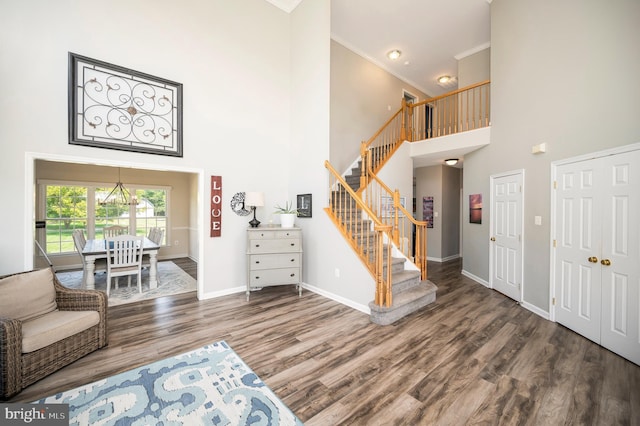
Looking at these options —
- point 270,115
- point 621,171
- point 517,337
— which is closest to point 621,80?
point 621,171

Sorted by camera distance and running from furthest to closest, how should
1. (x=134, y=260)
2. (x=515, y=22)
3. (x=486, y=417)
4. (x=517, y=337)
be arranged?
(x=134, y=260)
(x=515, y=22)
(x=517, y=337)
(x=486, y=417)

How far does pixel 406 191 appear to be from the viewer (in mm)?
6164

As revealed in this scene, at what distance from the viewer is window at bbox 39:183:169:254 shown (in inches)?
251

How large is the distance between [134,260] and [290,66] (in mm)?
4665

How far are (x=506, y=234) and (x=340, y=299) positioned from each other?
3.14 metres

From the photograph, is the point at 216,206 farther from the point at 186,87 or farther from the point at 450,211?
the point at 450,211

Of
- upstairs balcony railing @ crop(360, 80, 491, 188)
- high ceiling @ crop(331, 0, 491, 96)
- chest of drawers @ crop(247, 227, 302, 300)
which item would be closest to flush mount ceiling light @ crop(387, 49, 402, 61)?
high ceiling @ crop(331, 0, 491, 96)

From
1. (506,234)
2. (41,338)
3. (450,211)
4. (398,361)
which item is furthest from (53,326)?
(450,211)

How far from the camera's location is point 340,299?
4066 millimetres

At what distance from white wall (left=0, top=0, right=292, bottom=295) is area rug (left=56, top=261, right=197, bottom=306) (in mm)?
1050

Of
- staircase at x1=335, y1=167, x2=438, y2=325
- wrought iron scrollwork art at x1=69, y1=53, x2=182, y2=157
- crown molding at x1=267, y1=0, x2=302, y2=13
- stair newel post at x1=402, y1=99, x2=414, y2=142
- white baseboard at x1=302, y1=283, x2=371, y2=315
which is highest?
crown molding at x1=267, y1=0, x2=302, y2=13

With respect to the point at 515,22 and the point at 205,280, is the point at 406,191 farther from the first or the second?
the point at 205,280

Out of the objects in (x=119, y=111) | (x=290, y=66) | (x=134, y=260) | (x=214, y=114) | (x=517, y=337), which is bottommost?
(x=517, y=337)

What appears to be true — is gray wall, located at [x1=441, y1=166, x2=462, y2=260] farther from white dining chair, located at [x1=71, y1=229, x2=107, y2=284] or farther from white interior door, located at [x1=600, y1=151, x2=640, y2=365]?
white dining chair, located at [x1=71, y1=229, x2=107, y2=284]
